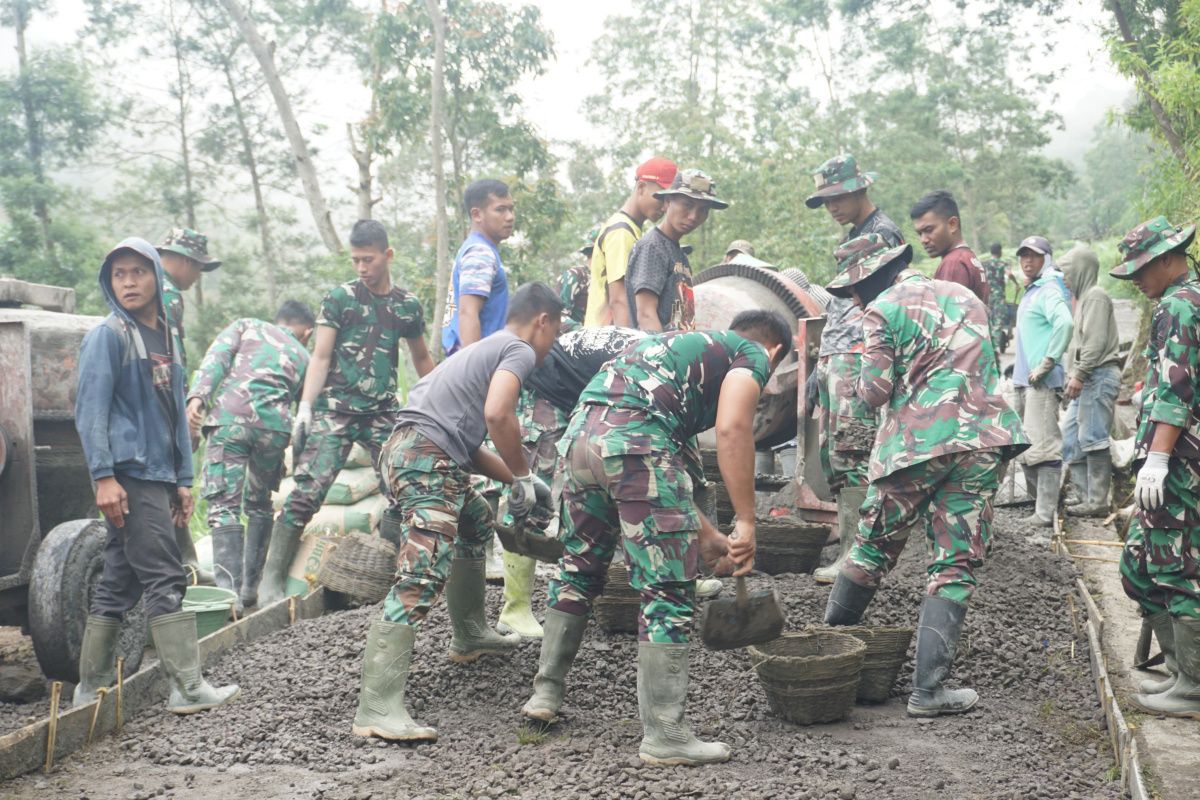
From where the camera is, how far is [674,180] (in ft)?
18.4

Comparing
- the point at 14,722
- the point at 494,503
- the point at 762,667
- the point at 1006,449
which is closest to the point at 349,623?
the point at 494,503

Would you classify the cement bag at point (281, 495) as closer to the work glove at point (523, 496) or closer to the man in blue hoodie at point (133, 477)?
the man in blue hoodie at point (133, 477)

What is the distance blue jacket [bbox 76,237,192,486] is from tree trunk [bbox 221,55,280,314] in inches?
796

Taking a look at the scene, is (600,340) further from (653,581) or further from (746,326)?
(653,581)

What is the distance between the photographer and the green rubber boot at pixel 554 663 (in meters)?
4.07

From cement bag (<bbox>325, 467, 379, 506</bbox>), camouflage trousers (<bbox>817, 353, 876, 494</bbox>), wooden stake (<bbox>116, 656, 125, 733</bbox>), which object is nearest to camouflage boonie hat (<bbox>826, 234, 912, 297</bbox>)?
camouflage trousers (<bbox>817, 353, 876, 494</bbox>)

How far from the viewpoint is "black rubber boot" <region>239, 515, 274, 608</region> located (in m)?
6.72

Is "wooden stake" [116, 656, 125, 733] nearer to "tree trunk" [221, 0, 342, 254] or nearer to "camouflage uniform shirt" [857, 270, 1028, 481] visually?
"camouflage uniform shirt" [857, 270, 1028, 481]

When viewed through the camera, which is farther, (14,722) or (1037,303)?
(1037,303)

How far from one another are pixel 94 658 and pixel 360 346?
8.16ft

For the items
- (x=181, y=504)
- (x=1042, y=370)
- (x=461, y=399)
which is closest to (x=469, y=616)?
(x=461, y=399)

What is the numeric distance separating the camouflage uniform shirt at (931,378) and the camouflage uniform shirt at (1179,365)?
1.78 ft

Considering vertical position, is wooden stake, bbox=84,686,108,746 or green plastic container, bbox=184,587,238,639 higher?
green plastic container, bbox=184,587,238,639

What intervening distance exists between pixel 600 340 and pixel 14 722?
3069mm
